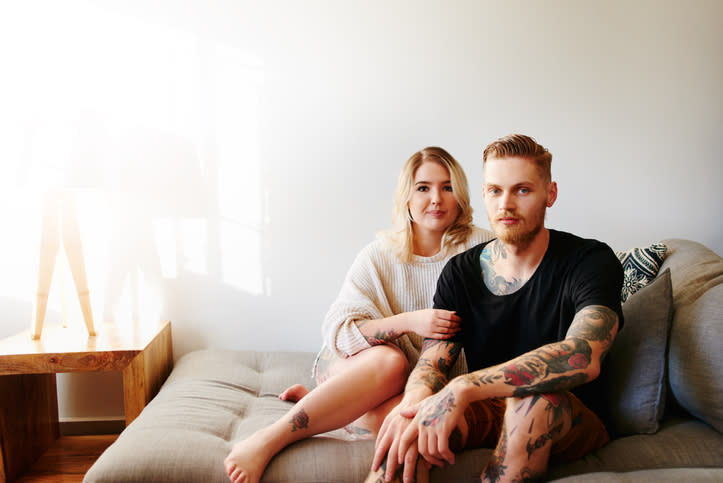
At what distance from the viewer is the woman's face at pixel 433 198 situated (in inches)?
71.7

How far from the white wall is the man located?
3.19ft

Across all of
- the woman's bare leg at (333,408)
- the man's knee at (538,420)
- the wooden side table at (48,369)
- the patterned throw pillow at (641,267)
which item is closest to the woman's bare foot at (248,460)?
the woman's bare leg at (333,408)

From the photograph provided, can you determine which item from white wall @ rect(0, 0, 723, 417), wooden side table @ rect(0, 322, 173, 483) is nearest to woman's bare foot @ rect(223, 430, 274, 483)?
wooden side table @ rect(0, 322, 173, 483)

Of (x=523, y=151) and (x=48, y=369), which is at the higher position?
(x=523, y=151)

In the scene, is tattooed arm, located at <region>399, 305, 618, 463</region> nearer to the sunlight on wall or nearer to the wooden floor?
the sunlight on wall

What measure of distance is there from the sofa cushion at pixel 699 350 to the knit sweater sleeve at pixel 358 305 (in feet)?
2.89

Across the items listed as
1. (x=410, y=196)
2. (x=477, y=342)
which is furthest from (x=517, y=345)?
(x=410, y=196)

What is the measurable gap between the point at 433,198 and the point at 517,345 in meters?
0.62

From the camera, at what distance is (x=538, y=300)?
1381 millimetres

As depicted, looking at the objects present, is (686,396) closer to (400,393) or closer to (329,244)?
(400,393)

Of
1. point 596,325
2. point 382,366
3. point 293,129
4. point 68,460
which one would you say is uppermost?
point 293,129

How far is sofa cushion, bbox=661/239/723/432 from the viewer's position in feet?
4.26

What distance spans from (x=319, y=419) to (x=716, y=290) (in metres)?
1.16

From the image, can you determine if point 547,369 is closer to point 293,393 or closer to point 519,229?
point 519,229
